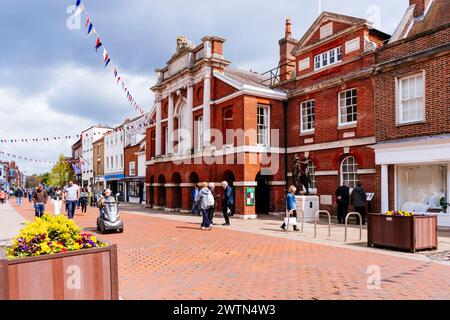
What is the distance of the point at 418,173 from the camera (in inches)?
568

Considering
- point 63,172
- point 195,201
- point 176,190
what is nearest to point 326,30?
point 195,201

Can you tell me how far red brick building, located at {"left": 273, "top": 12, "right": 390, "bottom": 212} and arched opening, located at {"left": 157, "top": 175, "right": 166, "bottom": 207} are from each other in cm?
1076

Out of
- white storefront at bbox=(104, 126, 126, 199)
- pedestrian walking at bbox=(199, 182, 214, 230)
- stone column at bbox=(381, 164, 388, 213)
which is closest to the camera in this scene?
pedestrian walking at bbox=(199, 182, 214, 230)

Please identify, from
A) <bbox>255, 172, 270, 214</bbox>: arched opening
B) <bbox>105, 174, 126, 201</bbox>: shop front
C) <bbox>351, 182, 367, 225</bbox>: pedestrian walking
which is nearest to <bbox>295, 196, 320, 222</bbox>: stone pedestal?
<bbox>351, 182, 367, 225</bbox>: pedestrian walking

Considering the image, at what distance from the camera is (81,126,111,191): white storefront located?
55750 mm

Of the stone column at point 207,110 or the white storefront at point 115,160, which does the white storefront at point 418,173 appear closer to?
the stone column at point 207,110

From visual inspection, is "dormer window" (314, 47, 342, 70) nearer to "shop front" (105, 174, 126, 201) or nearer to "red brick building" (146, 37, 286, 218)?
"red brick building" (146, 37, 286, 218)

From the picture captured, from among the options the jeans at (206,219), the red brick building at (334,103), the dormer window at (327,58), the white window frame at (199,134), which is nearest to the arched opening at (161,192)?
the white window frame at (199,134)

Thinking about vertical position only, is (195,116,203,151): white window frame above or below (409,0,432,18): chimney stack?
below

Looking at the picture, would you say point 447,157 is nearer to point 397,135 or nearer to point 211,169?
point 397,135

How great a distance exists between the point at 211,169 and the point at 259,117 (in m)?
4.03

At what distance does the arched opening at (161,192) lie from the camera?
26938 millimetres

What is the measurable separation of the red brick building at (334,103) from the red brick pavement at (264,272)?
775 cm

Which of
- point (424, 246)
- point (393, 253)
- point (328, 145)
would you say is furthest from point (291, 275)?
point (328, 145)
